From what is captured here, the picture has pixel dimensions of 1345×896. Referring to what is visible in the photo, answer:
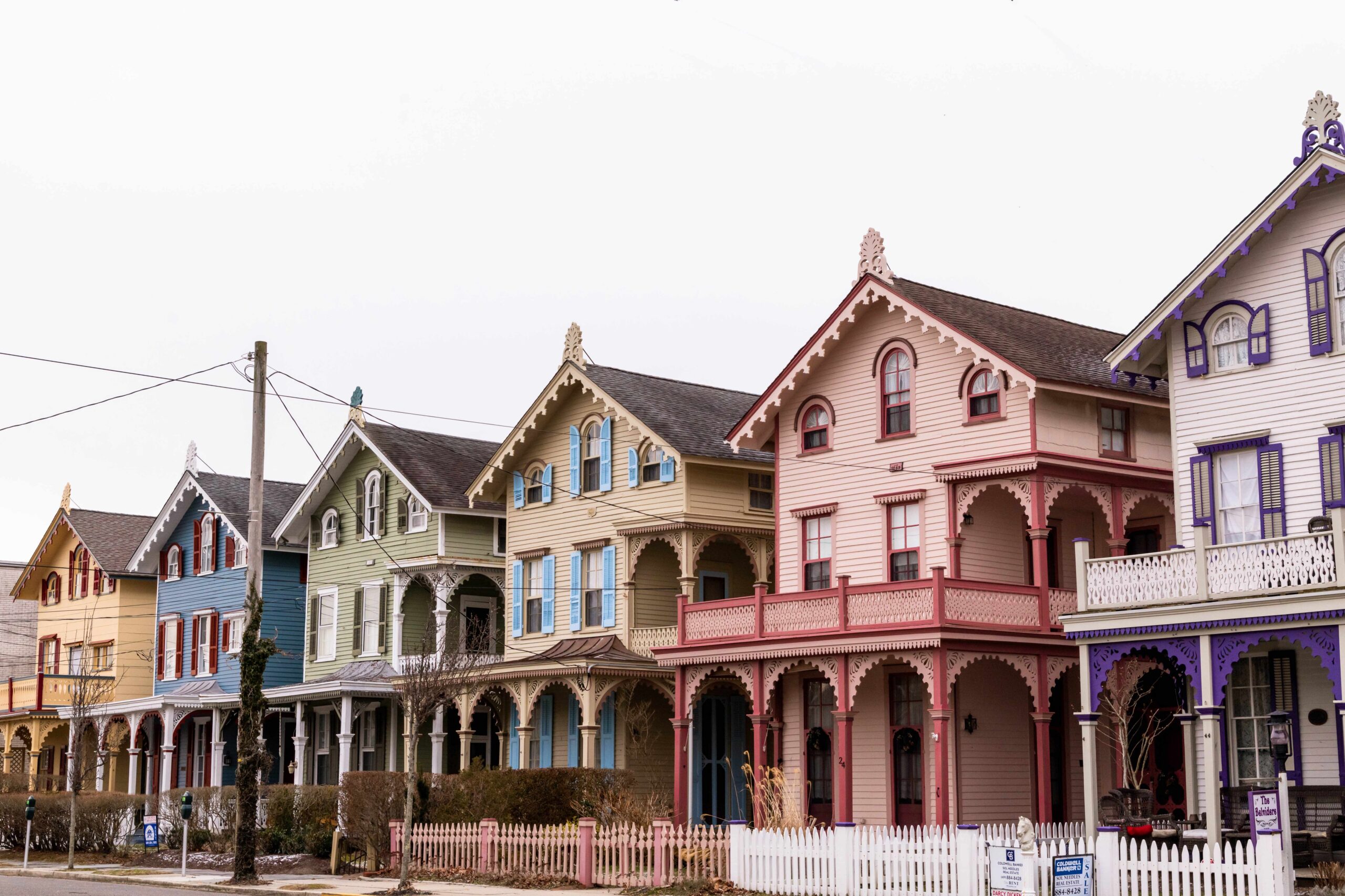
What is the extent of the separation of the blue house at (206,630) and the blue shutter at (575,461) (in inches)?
500

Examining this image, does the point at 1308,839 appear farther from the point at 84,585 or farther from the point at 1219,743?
the point at 84,585

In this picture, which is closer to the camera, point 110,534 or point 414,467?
point 414,467

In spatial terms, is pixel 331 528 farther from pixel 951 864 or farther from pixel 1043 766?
pixel 951 864

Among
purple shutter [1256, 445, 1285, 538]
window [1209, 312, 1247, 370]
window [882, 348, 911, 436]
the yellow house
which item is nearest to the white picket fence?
purple shutter [1256, 445, 1285, 538]

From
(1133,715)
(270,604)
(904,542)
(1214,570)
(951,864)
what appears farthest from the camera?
(270,604)

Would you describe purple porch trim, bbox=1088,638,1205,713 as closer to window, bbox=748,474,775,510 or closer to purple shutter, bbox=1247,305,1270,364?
purple shutter, bbox=1247,305,1270,364

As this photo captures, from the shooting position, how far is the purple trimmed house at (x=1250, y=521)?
2378cm

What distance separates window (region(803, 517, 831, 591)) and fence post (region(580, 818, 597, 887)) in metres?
8.86

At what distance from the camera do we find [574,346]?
41.1m

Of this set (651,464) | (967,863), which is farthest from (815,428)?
(967,863)

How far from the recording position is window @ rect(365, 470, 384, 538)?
152ft

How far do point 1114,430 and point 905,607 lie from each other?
5738 mm

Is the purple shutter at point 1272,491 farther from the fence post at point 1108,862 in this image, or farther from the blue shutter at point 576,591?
the blue shutter at point 576,591

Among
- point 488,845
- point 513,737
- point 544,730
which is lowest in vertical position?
point 488,845
